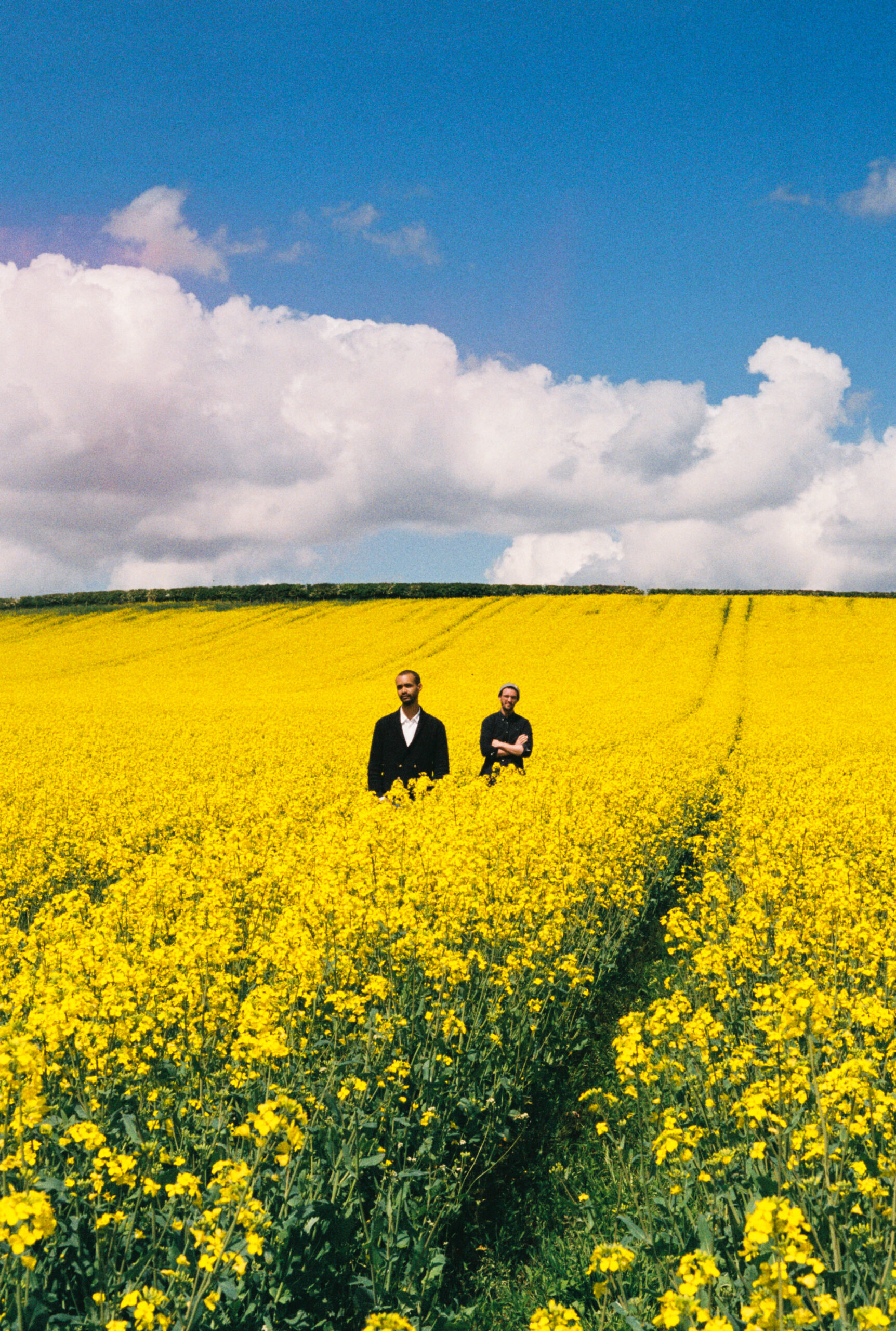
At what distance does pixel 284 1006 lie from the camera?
155 inches

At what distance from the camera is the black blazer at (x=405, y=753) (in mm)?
8906

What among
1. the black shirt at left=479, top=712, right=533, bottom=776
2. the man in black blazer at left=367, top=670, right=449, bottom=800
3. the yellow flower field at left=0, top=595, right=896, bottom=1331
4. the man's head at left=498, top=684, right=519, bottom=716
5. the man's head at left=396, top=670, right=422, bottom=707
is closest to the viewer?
the yellow flower field at left=0, top=595, right=896, bottom=1331

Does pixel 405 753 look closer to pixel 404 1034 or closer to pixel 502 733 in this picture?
pixel 502 733

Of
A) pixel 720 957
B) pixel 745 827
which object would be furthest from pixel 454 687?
pixel 720 957

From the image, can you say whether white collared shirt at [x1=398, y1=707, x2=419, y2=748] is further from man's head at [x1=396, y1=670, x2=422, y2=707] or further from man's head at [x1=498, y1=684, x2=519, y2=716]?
man's head at [x1=498, y1=684, x2=519, y2=716]

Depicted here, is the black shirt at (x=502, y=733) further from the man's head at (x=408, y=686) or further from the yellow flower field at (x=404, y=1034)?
the man's head at (x=408, y=686)

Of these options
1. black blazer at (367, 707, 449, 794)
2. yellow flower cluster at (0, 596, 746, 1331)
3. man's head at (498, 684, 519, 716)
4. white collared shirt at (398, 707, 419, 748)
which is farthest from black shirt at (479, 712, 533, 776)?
white collared shirt at (398, 707, 419, 748)

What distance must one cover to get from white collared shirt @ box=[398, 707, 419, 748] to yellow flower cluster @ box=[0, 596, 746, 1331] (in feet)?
1.93

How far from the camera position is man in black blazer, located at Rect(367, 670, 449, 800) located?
8891 millimetres

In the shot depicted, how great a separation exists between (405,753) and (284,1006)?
16.6 feet

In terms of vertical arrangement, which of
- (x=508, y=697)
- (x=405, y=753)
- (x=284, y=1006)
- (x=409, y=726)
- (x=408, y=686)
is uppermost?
(x=408, y=686)

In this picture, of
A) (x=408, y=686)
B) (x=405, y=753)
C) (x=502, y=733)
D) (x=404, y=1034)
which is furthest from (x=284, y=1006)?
(x=502, y=733)

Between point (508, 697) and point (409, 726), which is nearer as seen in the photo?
point (409, 726)

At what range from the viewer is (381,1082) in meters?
3.74
